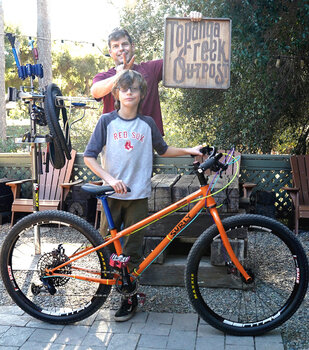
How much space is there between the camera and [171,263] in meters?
3.85

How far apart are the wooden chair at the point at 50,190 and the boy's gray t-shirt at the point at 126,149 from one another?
317cm

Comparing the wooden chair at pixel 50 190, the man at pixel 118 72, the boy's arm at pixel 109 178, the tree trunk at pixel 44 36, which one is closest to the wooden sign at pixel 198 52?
the man at pixel 118 72

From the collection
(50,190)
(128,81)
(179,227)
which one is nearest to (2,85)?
(50,190)

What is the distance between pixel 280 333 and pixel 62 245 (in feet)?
5.19

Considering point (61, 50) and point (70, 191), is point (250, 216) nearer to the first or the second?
point (70, 191)

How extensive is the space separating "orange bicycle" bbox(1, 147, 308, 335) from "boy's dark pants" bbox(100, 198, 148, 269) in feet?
0.47

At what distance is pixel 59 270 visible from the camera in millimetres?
3115

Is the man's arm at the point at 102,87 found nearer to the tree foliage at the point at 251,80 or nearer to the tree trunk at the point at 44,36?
the tree foliage at the point at 251,80

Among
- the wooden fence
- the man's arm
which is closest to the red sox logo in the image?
the man's arm

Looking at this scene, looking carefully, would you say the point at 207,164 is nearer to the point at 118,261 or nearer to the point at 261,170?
the point at 118,261

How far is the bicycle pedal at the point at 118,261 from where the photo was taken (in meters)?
3.04

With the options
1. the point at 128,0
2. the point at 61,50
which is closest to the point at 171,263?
the point at 128,0

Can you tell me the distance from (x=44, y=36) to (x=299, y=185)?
8015 mm

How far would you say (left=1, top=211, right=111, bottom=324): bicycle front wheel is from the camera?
308cm
